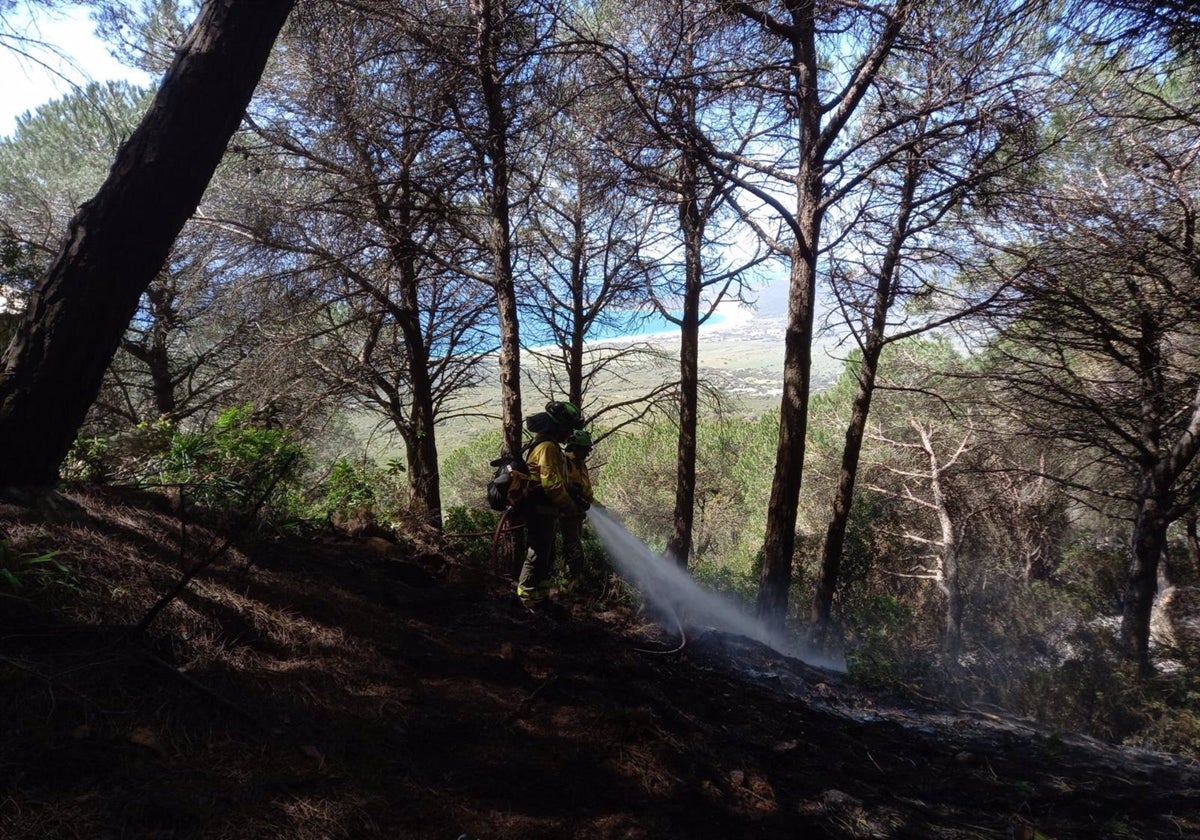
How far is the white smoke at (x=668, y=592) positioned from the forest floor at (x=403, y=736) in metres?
3.21

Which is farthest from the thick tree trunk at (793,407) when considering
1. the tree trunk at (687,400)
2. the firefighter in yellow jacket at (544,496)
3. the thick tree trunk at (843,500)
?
the tree trunk at (687,400)

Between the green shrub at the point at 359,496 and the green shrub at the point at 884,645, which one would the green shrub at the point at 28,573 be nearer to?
the green shrub at the point at 359,496

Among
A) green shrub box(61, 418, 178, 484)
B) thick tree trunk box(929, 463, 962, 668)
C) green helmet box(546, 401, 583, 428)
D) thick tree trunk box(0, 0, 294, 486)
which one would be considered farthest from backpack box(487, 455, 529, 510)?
thick tree trunk box(929, 463, 962, 668)

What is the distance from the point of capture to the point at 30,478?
3.28 metres

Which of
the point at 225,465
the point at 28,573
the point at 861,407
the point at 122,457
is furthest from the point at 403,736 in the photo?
the point at 861,407

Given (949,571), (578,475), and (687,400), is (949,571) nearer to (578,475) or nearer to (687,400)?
A: (687,400)

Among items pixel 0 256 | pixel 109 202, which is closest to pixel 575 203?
pixel 0 256

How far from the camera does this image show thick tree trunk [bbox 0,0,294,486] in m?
3.12

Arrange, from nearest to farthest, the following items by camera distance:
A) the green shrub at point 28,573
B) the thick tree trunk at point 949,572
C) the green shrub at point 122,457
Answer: the green shrub at point 28,573, the green shrub at point 122,457, the thick tree trunk at point 949,572

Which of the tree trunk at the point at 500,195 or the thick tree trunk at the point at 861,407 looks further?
the thick tree trunk at the point at 861,407

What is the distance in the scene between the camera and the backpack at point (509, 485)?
243 inches

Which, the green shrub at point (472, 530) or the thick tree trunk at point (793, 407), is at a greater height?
the thick tree trunk at point (793, 407)

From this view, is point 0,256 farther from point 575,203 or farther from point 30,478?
point 575,203

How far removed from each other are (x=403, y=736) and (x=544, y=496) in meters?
3.65
